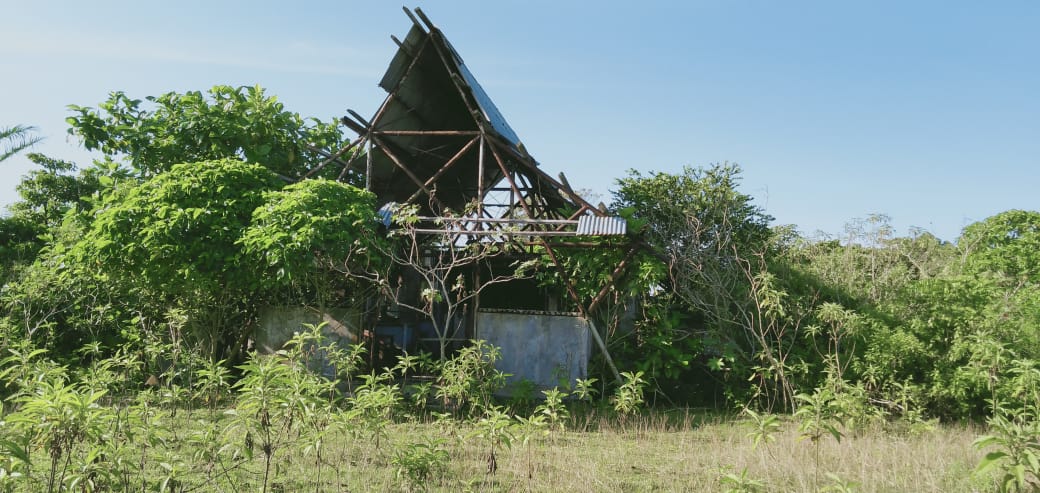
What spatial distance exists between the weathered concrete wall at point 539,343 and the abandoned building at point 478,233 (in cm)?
2

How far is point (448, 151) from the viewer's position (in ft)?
45.1

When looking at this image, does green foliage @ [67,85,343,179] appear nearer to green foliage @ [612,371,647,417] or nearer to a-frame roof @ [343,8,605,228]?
a-frame roof @ [343,8,605,228]

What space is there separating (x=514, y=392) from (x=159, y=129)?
8.02 m

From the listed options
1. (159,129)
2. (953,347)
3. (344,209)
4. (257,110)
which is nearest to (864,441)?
(953,347)

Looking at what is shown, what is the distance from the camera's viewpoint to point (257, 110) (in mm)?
11633

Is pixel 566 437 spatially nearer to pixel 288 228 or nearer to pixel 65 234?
pixel 288 228

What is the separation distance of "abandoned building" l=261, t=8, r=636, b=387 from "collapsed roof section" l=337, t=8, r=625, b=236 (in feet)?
0.09

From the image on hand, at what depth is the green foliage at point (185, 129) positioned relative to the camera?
1108cm

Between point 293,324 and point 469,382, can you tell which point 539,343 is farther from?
point 293,324

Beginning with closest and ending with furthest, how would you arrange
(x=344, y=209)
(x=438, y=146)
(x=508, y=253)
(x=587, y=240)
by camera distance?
(x=344, y=209), (x=587, y=240), (x=508, y=253), (x=438, y=146)

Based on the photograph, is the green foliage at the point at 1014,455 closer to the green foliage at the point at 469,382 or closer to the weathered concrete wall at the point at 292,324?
the green foliage at the point at 469,382

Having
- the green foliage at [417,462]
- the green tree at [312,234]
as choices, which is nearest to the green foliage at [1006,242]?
the green tree at [312,234]

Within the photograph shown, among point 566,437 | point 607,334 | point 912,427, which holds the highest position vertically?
point 607,334

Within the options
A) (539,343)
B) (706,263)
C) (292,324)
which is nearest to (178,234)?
(292,324)
